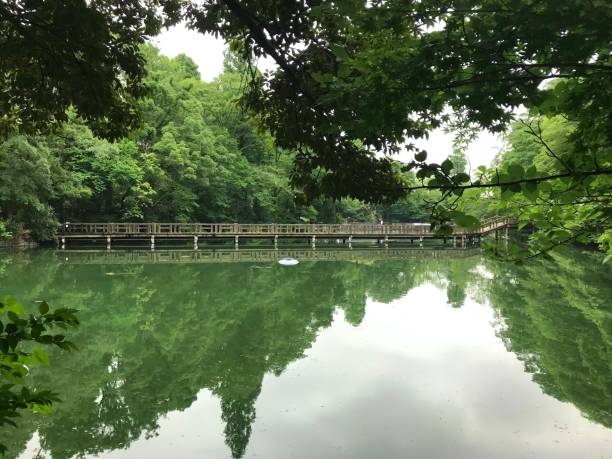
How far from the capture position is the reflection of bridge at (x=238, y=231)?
27703mm

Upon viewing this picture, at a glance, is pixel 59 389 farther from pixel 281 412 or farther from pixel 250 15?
pixel 250 15

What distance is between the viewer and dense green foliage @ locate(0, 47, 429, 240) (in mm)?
22797

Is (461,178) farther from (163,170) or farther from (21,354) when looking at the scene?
(163,170)

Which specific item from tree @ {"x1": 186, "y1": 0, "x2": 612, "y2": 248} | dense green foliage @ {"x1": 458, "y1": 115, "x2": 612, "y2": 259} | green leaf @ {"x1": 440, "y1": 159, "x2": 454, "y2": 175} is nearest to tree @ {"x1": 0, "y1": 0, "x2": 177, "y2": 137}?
tree @ {"x1": 186, "y1": 0, "x2": 612, "y2": 248}

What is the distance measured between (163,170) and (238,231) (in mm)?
6243

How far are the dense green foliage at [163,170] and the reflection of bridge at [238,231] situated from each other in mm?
1516

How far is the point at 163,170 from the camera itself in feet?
98.7

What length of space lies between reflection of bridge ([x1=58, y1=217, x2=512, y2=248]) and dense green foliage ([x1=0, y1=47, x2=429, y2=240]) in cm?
152

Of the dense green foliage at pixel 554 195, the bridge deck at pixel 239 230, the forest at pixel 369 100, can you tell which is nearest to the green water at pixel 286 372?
the forest at pixel 369 100

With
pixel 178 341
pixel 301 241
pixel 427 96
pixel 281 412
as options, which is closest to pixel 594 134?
pixel 427 96

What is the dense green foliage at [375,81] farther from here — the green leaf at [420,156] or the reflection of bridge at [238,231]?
the reflection of bridge at [238,231]

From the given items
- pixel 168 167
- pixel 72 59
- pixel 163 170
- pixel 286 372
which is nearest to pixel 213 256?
pixel 163 170

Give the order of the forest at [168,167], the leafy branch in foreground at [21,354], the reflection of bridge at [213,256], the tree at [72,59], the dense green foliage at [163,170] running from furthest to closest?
the dense green foliage at [163,170] → the forest at [168,167] → the reflection of bridge at [213,256] → the tree at [72,59] → the leafy branch in foreground at [21,354]

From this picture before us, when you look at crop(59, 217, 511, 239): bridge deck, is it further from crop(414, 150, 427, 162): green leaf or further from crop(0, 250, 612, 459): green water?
crop(414, 150, 427, 162): green leaf
